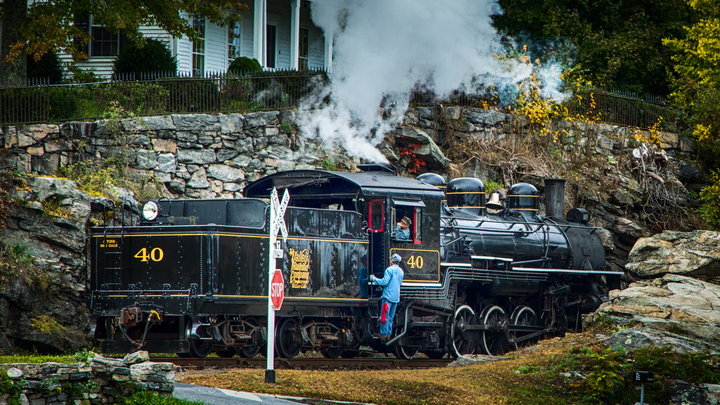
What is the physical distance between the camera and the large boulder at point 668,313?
56.1ft

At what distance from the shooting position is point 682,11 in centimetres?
3641

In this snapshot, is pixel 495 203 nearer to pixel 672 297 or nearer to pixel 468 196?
pixel 468 196

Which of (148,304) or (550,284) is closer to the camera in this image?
(148,304)

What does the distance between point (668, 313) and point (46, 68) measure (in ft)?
54.7

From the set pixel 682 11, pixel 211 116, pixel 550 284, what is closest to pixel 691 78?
pixel 682 11

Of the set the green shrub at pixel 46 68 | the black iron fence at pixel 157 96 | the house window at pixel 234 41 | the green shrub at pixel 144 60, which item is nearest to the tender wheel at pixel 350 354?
the black iron fence at pixel 157 96

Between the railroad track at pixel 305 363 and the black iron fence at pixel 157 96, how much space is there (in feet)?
25.3

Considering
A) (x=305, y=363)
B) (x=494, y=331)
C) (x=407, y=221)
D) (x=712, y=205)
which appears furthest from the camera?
(x=712, y=205)

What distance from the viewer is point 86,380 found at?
1107cm

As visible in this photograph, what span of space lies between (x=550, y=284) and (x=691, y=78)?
47.6 ft

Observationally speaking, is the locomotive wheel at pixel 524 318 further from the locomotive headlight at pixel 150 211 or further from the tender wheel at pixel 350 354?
the locomotive headlight at pixel 150 211

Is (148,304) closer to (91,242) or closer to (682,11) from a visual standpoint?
(91,242)

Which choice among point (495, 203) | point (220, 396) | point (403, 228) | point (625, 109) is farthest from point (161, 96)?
point (625, 109)

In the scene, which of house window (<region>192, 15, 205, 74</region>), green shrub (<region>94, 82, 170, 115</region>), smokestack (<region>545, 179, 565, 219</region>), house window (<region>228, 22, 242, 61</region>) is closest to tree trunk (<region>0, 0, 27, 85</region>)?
green shrub (<region>94, 82, 170, 115</region>)
